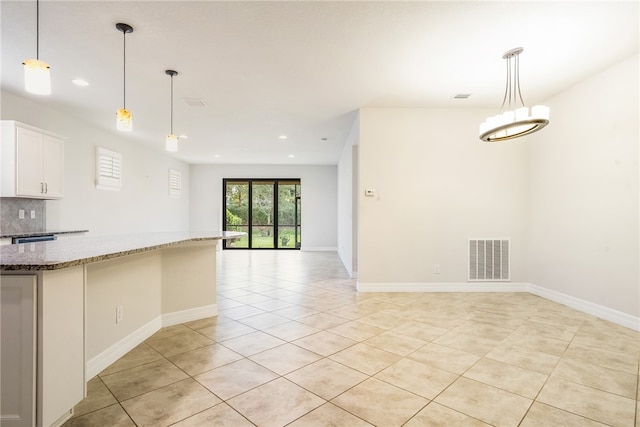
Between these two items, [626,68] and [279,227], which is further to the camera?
[279,227]

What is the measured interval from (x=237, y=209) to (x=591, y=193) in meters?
8.72

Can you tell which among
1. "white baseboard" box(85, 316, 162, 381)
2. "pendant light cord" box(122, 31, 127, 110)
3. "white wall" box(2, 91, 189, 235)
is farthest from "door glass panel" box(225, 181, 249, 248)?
"white baseboard" box(85, 316, 162, 381)

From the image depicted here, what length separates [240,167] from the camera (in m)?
10.1

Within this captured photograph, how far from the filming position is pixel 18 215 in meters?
4.30

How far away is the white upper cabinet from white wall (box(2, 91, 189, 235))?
1.33 feet

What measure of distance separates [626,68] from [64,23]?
5.36 m

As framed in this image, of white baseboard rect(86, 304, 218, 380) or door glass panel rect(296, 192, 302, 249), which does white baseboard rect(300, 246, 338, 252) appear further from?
white baseboard rect(86, 304, 218, 380)

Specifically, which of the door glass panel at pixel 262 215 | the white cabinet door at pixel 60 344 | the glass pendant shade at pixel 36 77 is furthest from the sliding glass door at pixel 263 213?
the white cabinet door at pixel 60 344

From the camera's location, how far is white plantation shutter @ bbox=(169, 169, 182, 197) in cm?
879

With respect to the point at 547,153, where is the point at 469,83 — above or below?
above

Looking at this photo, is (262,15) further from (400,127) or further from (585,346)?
(585,346)

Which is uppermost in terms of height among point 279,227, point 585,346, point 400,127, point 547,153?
point 400,127

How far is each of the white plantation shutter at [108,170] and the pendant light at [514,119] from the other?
20.6 ft

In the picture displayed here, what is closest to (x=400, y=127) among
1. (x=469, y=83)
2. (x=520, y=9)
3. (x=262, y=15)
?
(x=469, y=83)
